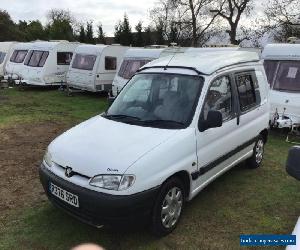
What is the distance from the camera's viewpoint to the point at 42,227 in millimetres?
4910

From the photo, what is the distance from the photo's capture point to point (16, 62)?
66.9 feet

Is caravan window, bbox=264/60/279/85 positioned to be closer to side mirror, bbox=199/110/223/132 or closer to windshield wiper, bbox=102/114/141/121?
side mirror, bbox=199/110/223/132

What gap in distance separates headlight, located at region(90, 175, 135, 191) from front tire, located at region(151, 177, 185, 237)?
1.51 ft

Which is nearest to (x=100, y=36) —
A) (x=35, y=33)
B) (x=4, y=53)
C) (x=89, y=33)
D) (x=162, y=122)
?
(x=89, y=33)

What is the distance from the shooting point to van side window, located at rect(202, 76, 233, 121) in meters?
5.29

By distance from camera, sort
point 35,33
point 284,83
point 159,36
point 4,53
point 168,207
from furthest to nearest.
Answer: point 35,33 < point 159,36 < point 4,53 < point 284,83 < point 168,207

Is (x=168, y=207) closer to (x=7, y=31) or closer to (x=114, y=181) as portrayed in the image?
(x=114, y=181)

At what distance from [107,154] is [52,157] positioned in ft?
2.67

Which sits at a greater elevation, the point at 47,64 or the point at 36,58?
the point at 36,58

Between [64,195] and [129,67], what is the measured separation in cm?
1047

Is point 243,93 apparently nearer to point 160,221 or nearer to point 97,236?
point 160,221

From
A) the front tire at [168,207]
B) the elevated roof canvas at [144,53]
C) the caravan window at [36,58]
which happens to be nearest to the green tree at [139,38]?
the caravan window at [36,58]

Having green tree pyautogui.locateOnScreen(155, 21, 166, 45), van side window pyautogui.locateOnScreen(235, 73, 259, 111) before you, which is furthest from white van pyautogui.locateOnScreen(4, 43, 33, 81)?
green tree pyautogui.locateOnScreen(155, 21, 166, 45)

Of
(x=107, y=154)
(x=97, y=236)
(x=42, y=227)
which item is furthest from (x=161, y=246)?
(x=42, y=227)
